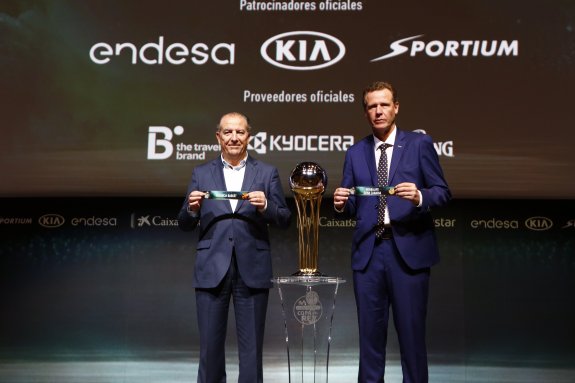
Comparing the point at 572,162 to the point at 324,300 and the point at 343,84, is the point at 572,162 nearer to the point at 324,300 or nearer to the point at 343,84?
the point at 343,84

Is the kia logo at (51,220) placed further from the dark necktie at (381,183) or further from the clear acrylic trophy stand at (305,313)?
the dark necktie at (381,183)

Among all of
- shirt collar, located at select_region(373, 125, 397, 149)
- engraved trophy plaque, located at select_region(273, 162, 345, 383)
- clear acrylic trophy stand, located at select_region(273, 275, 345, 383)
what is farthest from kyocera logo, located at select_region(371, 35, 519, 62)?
clear acrylic trophy stand, located at select_region(273, 275, 345, 383)

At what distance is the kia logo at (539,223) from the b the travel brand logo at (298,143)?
1408 mm

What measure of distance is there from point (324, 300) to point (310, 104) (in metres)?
1.91

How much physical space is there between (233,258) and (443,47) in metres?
2.30

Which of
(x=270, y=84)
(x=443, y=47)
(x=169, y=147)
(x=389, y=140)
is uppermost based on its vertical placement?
(x=443, y=47)

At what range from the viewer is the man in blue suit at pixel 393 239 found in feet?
10.5

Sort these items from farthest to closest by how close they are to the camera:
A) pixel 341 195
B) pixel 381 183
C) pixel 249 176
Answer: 1. pixel 249 176
2. pixel 381 183
3. pixel 341 195

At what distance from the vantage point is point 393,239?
10.6 ft

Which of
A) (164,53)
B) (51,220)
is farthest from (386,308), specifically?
(51,220)

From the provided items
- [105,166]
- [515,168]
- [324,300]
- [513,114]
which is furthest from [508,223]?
[105,166]

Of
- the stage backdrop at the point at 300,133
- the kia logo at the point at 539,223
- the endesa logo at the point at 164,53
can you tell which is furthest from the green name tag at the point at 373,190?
the kia logo at the point at 539,223

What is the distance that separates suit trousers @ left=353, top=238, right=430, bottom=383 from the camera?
125 inches

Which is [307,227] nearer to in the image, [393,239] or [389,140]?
[393,239]
